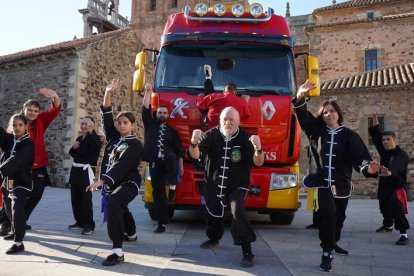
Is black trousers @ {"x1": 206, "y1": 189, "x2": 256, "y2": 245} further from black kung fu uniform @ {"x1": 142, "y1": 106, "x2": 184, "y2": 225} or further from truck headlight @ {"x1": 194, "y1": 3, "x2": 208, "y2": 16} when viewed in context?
truck headlight @ {"x1": 194, "y1": 3, "x2": 208, "y2": 16}

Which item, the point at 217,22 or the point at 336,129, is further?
the point at 217,22

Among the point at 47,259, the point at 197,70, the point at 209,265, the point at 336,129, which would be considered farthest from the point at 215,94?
the point at 47,259

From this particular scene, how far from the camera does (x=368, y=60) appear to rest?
77.1 feet

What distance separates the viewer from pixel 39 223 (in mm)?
6297

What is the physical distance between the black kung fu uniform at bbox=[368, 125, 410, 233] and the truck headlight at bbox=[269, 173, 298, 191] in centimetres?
133

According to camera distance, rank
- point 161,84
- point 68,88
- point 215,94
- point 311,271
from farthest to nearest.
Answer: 1. point 68,88
2. point 161,84
3. point 215,94
4. point 311,271

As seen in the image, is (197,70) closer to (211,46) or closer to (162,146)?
(211,46)

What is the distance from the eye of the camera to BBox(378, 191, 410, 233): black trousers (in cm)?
557

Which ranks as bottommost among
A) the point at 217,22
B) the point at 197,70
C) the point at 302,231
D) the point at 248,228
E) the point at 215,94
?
the point at 302,231

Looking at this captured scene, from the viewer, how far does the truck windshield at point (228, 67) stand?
5.95 metres

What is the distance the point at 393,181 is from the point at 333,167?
2127 mm

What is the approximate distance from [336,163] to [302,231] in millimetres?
2343

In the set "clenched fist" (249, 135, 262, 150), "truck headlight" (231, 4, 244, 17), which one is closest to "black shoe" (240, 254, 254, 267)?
"clenched fist" (249, 135, 262, 150)

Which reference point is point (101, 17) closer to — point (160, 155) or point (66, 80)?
point (66, 80)
